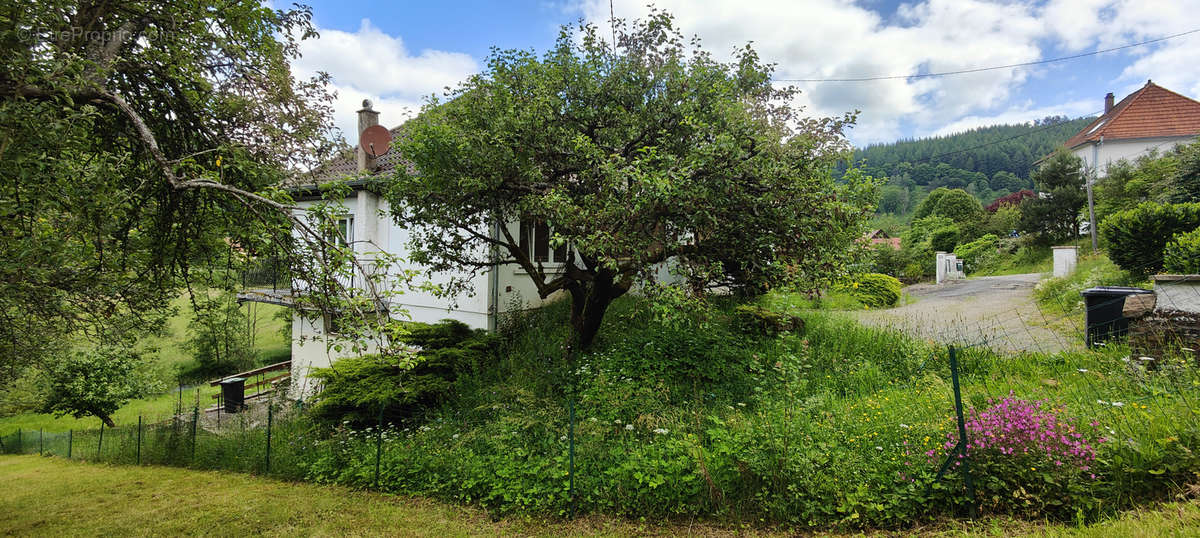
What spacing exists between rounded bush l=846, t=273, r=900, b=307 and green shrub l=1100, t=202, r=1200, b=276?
4.43 meters

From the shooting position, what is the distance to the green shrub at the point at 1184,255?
771 cm

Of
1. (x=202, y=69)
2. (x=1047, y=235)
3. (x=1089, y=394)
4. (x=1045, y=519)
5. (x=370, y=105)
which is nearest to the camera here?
(x=1045, y=519)

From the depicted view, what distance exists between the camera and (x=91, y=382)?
1378 centimetres

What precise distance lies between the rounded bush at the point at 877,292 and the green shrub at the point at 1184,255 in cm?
546

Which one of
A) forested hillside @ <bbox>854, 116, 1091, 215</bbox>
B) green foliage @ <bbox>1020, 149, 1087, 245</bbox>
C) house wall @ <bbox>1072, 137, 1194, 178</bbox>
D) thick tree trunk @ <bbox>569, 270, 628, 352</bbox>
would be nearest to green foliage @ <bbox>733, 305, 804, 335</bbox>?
thick tree trunk @ <bbox>569, 270, 628, 352</bbox>

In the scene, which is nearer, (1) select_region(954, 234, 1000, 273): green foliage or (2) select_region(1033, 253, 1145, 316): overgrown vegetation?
(2) select_region(1033, 253, 1145, 316): overgrown vegetation

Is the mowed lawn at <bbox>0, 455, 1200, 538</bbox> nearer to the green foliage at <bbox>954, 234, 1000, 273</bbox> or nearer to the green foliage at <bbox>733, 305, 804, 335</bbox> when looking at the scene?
the green foliage at <bbox>733, 305, 804, 335</bbox>

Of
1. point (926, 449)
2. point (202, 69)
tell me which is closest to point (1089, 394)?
point (926, 449)

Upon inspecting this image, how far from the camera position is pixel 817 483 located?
3.82 meters

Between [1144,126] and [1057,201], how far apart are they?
37.9 feet

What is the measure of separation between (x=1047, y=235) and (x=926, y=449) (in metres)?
31.2

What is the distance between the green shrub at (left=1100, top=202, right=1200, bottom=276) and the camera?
9547mm

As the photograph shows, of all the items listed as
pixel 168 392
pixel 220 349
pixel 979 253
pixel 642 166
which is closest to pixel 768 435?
pixel 642 166

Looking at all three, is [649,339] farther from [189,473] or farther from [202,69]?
[189,473]
